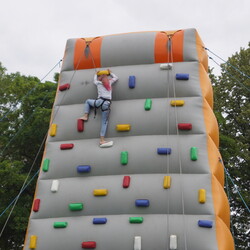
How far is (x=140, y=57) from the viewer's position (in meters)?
5.98

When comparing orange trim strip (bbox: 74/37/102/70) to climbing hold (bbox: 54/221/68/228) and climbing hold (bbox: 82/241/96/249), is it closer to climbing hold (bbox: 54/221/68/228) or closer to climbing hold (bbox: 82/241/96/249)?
climbing hold (bbox: 54/221/68/228)

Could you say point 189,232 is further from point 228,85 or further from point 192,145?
point 228,85

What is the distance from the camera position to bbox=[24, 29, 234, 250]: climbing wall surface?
15.9 ft

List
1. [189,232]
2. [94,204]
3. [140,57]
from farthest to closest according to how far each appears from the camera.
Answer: [140,57]
[94,204]
[189,232]

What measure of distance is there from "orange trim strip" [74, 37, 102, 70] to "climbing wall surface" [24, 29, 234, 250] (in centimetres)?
1

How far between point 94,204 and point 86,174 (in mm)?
413

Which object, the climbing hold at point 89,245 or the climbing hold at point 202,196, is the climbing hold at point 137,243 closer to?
the climbing hold at point 89,245

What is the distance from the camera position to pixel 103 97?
18.7 feet

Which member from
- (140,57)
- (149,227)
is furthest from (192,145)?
(140,57)

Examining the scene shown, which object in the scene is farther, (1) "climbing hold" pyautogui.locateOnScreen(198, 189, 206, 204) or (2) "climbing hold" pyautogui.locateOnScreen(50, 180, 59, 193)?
(2) "climbing hold" pyautogui.locateOnScreen(50, 180, 59, 193)

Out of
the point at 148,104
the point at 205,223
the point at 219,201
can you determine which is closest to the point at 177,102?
the point at 148,104

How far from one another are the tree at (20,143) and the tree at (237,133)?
19.4 ft

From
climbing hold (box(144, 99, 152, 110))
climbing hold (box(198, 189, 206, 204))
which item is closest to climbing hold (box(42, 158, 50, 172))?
climbing hold (box(144, 99, 152, 110))

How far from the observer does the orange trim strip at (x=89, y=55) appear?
6.12 meters
